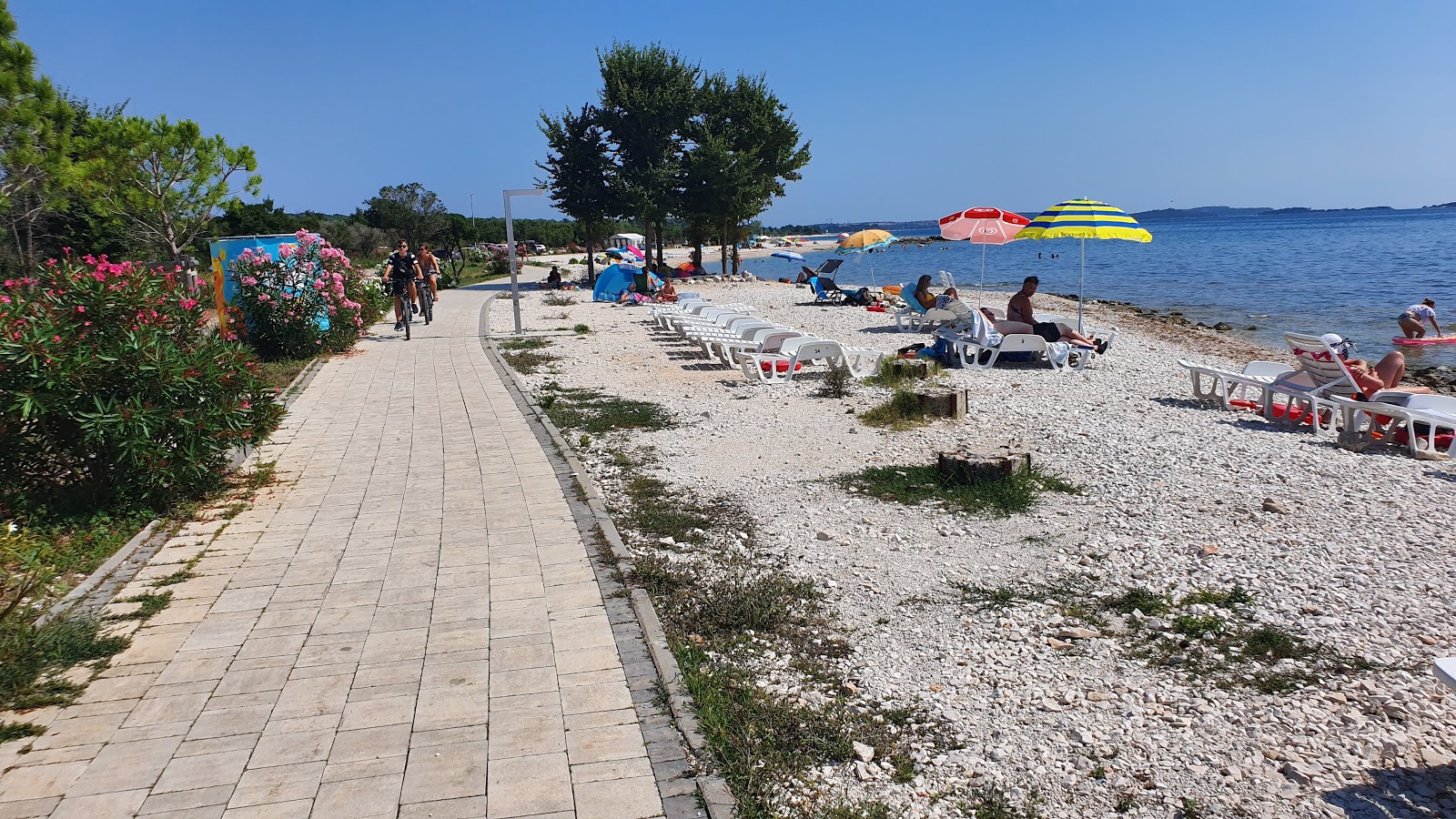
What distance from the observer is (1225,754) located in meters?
3.43

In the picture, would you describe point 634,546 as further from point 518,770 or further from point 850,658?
point 518,770

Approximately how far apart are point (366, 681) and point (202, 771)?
2.46ft

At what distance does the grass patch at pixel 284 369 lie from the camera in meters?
11.6

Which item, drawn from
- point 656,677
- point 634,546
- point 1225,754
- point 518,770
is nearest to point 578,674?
point 656,677

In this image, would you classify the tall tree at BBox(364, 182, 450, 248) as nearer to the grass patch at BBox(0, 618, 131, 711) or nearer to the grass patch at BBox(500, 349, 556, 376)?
the grass patch at BBox(500, 349, 556, 376)

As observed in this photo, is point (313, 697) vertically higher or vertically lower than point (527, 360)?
lower

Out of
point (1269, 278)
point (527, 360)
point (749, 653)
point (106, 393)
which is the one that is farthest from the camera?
point (1269, 278)

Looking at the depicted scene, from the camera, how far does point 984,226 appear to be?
17.9 m

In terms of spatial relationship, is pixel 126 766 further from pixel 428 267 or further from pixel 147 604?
pixel 428 267

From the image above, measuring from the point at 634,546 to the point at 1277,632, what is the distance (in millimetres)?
3467

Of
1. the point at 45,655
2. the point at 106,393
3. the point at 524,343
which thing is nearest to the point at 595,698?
the point at 45,655

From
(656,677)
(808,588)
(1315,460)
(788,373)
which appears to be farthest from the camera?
(788,373)

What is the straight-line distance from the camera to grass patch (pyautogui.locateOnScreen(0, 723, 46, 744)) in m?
3.54

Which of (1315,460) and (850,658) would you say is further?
(1315,460)
